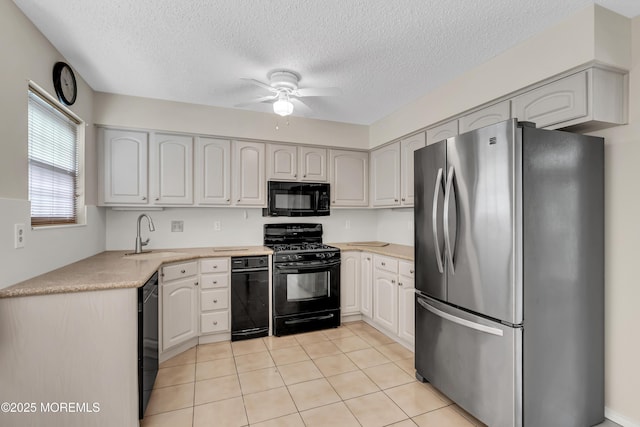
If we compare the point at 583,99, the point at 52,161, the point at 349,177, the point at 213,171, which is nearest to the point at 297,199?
the point at 349,177

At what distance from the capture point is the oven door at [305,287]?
3.16m

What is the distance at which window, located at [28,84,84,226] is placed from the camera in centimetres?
193

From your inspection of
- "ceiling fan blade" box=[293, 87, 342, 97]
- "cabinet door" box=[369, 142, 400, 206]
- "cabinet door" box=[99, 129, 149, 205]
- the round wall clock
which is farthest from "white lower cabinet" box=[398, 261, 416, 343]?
the round wall clock

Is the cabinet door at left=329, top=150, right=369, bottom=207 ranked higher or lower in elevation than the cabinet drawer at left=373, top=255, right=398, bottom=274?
higher

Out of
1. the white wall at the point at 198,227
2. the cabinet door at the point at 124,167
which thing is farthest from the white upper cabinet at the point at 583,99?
the cabinet door at the point at 124,167

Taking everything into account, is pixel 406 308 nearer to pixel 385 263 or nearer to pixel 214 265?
pixel 385 263

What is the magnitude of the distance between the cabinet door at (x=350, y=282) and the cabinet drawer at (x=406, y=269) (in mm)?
745

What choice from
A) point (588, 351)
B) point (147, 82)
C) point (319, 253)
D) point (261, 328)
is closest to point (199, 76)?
point (147, 82)

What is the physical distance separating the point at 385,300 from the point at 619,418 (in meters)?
1.77

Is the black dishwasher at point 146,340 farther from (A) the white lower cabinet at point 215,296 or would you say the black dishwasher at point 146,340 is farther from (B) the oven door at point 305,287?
(B) the oven door at point 305,287

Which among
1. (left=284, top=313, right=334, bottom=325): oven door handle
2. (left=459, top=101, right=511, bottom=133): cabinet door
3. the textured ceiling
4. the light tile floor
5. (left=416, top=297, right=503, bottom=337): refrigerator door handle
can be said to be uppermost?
the textured ceiling

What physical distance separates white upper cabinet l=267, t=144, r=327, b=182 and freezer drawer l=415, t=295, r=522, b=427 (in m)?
1.98

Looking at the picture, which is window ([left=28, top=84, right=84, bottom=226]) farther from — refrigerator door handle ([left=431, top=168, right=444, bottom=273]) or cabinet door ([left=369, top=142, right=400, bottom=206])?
cabinet door ([left=369, top=142, right=400, bottom=206])

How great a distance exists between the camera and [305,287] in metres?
3.27
